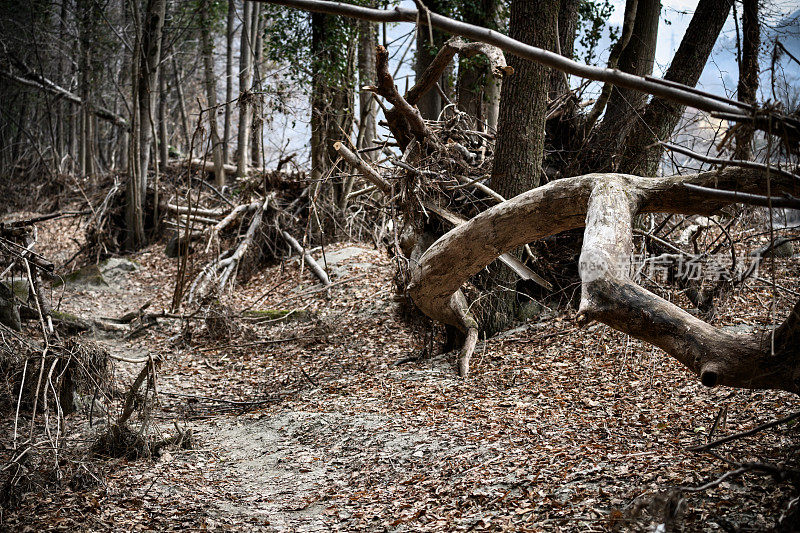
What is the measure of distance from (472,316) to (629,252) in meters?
3.58

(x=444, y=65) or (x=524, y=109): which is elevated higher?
(x=444, y=65)

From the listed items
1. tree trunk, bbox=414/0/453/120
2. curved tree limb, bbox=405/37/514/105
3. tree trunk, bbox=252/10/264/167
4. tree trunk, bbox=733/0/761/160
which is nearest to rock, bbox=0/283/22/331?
tree trunk, bbox=252/10/264/167

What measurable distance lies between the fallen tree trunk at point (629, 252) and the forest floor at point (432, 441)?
0.58 metres

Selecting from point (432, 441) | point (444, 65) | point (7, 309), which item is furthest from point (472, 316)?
point (7, 309)

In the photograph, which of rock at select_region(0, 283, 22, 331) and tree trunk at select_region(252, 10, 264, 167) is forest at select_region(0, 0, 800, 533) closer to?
rock at select_region(0, 283, 22, 331)

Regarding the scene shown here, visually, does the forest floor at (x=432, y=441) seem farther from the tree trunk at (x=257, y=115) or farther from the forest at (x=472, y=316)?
the tree trunk at (x=257, y=115)

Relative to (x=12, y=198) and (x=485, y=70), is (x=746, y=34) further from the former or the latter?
(x=12, y=198)

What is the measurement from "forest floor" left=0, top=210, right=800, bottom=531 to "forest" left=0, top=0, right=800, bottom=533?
0.10 ft

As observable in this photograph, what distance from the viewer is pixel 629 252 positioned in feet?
11.6

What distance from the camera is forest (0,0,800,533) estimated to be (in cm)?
328

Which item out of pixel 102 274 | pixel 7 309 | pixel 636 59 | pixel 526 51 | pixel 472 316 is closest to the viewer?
pixel 526 51

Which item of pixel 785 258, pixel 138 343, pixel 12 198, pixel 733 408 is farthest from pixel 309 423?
pixel 12 198

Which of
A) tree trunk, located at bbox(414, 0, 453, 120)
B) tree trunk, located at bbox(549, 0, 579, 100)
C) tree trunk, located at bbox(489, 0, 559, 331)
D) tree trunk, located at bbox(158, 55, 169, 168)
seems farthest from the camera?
tree trunk, located at bbox(158, 55, 169, 168)

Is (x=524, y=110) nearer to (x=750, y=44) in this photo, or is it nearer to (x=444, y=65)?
(x=444, y=65)
